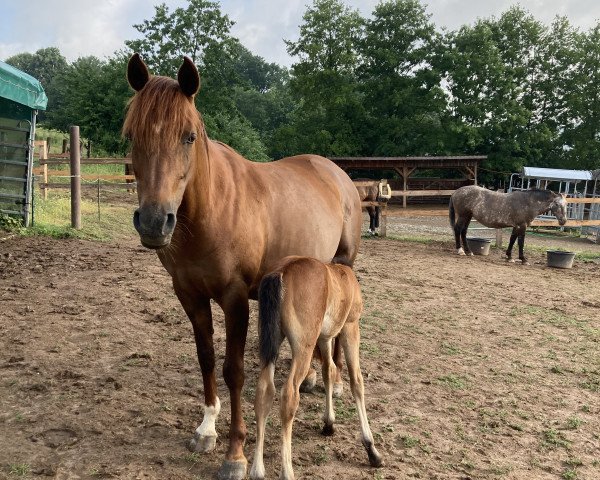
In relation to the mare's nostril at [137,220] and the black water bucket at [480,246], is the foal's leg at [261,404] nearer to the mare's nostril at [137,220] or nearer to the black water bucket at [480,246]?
the mare's nostril at [137,220]

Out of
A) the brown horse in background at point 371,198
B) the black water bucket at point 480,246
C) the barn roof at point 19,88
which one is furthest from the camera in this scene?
the brown horse in background at point 371,198

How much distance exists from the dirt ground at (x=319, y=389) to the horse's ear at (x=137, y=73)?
2.02 m

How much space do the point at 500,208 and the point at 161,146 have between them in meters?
11.2

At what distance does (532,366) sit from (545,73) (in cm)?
3748

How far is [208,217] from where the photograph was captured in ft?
8.45

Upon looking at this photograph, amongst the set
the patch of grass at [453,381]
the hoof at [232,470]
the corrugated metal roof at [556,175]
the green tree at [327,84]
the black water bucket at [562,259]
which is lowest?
the patch of grass at [453,381]

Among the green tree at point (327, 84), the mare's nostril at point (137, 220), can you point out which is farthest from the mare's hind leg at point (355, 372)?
the green tree at point (327, 84)

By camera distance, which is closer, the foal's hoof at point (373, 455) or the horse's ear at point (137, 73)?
the horse's ear at point (137, 73)

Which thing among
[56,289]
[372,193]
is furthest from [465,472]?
[372,193]

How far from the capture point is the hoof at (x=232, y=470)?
252 cm

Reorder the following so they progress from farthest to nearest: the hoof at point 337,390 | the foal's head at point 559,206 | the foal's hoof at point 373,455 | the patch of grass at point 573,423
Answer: the foal's head at point 559,206, the hoof at point 337,390, the patch of grass at point 573,423, the foal's hoof at point 373,455

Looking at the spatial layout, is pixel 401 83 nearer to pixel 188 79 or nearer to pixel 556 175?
pixel 556 175

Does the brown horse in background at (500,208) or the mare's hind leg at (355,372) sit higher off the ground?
the brown horse in background at (500,208)

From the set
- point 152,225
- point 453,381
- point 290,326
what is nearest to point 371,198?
point 453,381
